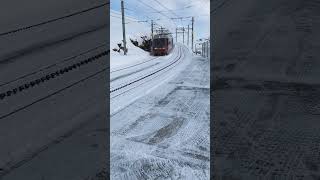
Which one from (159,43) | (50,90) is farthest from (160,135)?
(159,43)

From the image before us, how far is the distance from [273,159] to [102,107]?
963mm

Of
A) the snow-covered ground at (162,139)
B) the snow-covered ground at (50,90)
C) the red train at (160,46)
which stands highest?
the red train at (160,46)

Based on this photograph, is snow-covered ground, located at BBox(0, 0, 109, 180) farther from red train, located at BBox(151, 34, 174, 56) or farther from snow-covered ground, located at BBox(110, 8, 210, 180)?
red train, located at BBox(151, 34, 174, 56)

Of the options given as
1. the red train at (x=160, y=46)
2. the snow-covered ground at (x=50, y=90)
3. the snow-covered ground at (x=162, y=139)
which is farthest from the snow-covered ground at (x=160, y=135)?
the red train at (x=160, y=46)

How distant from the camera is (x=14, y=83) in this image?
4.68 feet

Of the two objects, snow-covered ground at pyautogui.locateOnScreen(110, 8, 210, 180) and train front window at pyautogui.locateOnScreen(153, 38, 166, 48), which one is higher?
train front window at pyautogui.locateOnScreen(153, 38, 166, 48)

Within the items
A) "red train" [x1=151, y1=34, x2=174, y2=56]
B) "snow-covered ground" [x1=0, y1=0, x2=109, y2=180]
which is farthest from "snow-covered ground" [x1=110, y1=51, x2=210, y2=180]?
"red train" [x1=151, y1=34, x2=174, y2=56]

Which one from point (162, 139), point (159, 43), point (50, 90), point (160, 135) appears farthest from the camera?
point (159, 43)

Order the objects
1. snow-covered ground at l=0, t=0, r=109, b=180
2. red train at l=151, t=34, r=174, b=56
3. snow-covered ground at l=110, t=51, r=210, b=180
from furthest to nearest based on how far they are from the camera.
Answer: red train at l=151, t=34, r=174, b=56
snow-covered ground at l=110, t=51, r=210, b=180
snow-covered ground at l=0, t=0, r=109, b=180

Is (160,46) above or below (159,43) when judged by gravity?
below

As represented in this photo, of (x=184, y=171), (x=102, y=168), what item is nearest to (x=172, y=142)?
(x=184, y=171)

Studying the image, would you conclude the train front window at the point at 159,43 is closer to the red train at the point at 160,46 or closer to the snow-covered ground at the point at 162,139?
the red train at the point at 160,46

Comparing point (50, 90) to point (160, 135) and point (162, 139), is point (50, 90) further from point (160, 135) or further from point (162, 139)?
point (160, 135)

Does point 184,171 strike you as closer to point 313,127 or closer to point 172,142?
point 172,142
